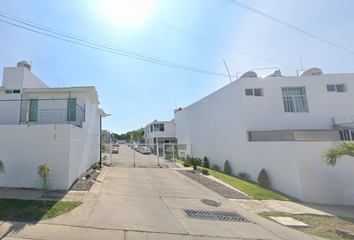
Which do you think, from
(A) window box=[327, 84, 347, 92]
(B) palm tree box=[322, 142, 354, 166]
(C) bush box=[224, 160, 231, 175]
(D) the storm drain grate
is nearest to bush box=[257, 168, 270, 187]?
(C) bush box=[224, 160, 231, 175]

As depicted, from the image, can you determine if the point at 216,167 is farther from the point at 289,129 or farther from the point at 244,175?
the point at 289,129

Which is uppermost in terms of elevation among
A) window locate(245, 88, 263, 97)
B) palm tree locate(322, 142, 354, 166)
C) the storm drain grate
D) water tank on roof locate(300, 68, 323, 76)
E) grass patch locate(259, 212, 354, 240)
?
water tank on roof locate(300, 68, 323, 76)

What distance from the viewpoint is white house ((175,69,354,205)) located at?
25.0 ft

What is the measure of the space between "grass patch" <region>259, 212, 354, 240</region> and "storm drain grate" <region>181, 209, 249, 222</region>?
114 cm

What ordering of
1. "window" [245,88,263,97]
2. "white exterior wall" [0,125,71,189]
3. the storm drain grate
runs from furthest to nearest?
"window" [245,88,263,97]
"white exterior wall" [0,125,71,189]
the storm drain grate

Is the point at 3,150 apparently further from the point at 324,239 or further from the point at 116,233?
the point at 324,239

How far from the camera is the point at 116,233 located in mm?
3619

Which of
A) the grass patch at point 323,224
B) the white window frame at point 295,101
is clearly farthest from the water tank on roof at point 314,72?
the grass patch at point 323,224

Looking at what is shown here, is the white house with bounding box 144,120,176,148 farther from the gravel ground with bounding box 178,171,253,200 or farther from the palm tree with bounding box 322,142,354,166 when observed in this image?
the palm tree with bounding box 322,142,354,166

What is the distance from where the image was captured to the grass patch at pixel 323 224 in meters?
4.47

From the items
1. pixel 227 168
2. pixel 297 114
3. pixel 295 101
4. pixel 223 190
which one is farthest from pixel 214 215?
pixel 295 101

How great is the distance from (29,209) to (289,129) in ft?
46.4

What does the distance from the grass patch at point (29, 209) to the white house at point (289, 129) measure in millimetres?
9566

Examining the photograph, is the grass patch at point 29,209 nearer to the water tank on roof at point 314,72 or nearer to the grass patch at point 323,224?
the grass patch at point 323,224
